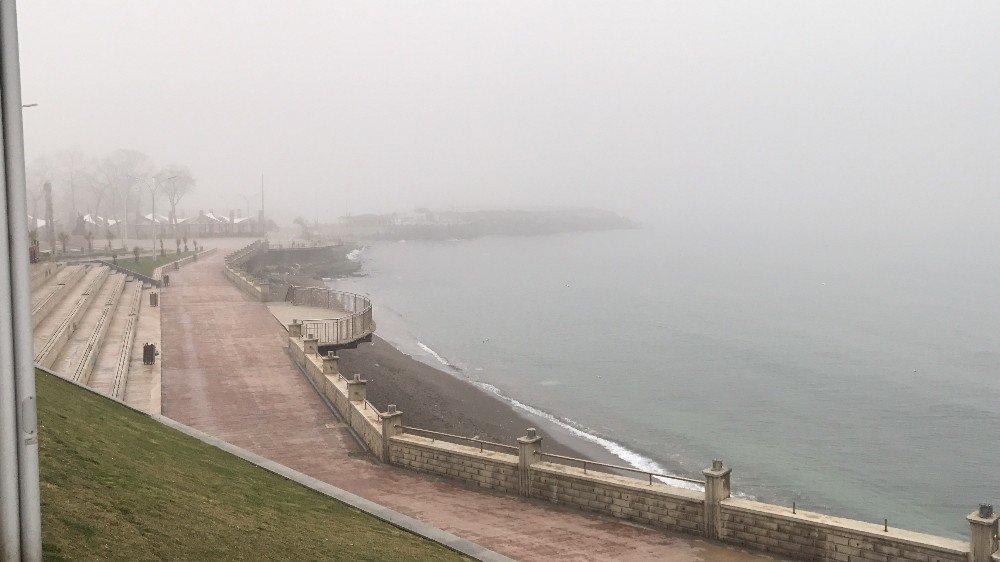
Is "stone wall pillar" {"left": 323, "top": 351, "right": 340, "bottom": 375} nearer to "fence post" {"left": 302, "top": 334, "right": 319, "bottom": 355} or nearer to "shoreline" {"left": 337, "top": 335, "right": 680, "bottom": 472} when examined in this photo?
"fence post" {"left": 302, "top": 334, "right": 319, "bottom": 355}

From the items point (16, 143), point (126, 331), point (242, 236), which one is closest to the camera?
point (16, 143)

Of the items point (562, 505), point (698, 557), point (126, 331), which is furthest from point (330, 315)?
point (698, 557)

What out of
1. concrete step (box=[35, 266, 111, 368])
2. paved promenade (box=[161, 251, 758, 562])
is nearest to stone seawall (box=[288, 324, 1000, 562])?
paved promenade (box=[161, 251, 758, 562])

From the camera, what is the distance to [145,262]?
68000 mm

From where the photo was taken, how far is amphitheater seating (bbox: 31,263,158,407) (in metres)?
23.5

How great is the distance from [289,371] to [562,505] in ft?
44.9

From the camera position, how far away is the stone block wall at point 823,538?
47.9ft

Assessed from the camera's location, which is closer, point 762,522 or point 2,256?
point 2,256

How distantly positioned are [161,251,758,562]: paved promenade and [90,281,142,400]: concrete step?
1397 millimetres

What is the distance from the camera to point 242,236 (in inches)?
4946

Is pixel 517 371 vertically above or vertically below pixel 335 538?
below

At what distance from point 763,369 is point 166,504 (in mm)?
52019

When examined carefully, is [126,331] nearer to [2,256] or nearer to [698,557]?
[698,557]

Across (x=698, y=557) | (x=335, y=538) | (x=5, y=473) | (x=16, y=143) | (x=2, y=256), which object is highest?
(x=16, y=143)
